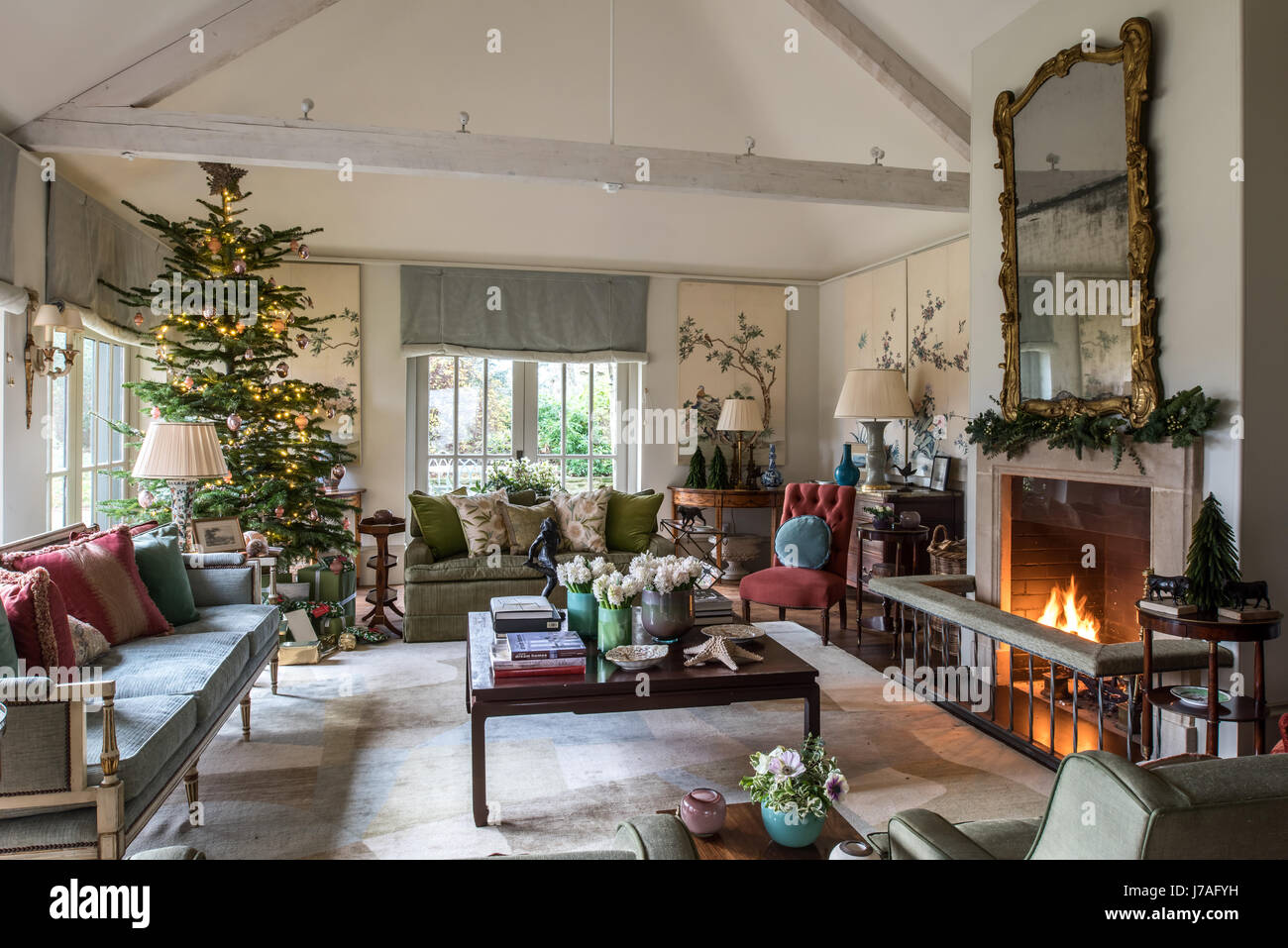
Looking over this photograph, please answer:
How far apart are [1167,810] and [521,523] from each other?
4.65 metres

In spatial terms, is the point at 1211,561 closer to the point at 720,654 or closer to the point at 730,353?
the point at 720,654

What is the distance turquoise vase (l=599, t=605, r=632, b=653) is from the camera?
3.23m

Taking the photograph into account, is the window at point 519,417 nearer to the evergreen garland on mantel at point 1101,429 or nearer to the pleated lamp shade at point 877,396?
the pleated lamp shade at point 877,396

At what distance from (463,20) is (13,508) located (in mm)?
4016

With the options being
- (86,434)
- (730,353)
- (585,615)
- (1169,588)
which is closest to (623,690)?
(585,615)

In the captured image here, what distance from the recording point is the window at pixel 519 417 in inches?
282

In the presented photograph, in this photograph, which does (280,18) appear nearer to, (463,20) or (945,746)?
(463,20)

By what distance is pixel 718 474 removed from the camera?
7.36 metres

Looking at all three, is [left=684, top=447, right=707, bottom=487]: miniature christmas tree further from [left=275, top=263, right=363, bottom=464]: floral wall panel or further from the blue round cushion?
[left=275, top=263, right=363, bottom=464]: floral wall panel

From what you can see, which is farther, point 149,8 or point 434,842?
point 149,8

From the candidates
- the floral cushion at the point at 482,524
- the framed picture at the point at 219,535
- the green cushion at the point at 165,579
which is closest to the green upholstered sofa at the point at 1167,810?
the green cushion at the point at 165,579

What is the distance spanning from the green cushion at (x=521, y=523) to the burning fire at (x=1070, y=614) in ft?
9.80

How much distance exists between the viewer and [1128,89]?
3.23 meters
